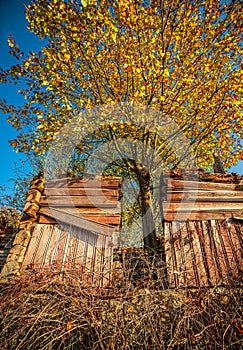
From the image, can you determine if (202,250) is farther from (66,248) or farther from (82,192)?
(82,192)

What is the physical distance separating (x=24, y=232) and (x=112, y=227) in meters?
2.71

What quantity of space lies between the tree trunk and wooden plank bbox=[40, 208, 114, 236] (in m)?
2.50

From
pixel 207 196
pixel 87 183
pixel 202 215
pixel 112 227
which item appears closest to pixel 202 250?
pixel 202 215

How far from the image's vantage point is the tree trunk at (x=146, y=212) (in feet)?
30.0

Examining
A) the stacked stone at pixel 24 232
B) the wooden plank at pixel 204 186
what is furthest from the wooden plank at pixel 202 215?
the stacked stone at pixel 24 232

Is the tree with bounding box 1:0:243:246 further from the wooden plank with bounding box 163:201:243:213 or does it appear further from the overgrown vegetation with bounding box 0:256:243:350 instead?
the overgrown vegetation with bounding box 0:256:243:350

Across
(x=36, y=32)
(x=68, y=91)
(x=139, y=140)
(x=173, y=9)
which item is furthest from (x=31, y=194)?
(x=173, y=9)

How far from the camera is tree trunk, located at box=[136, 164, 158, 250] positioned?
913 cm

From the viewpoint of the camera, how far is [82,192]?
761 cm

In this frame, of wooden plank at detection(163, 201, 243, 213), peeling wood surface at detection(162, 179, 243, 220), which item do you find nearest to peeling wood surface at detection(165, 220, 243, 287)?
peeling wood surface at detection(162, 179, 243, 220)

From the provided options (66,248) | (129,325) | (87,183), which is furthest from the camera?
(87,183)

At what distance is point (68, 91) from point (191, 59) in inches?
206

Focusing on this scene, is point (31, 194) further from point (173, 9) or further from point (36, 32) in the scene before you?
point (173, 9)

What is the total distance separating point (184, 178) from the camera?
757cm
